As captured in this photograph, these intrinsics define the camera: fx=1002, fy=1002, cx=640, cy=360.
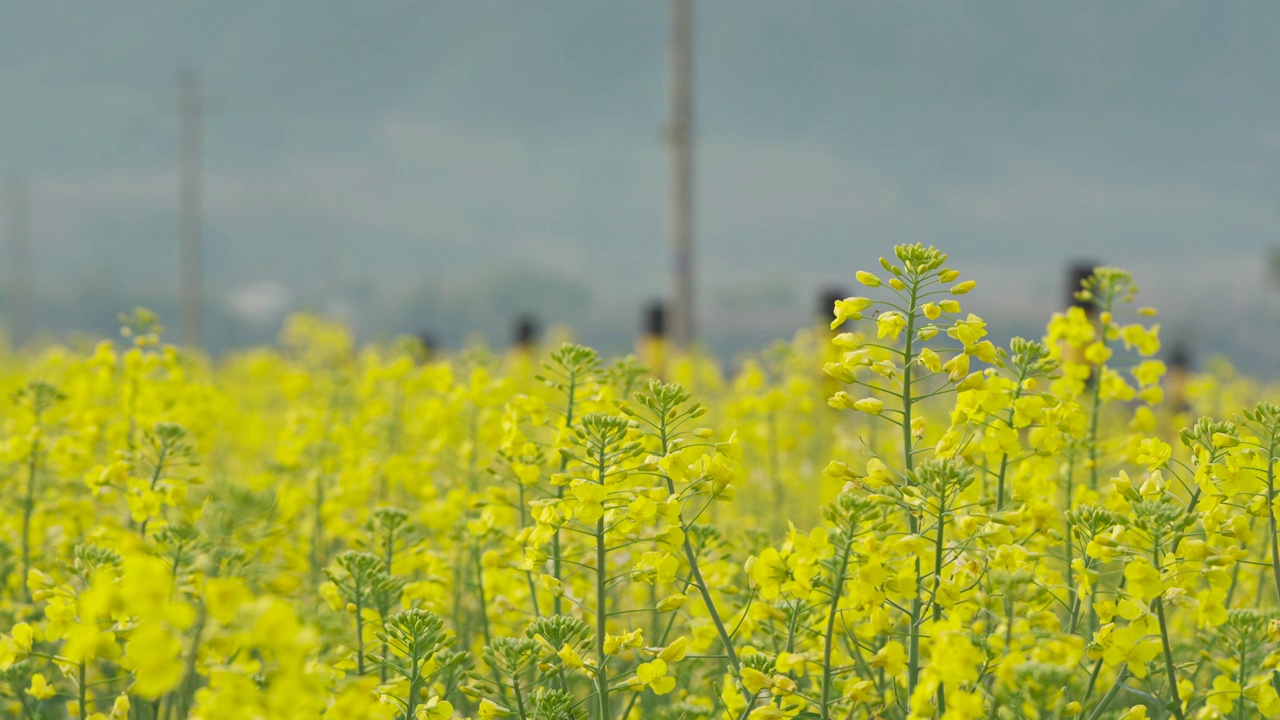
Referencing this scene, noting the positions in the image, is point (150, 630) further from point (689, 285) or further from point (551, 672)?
point (689, 285)

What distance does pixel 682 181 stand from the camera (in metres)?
11.1

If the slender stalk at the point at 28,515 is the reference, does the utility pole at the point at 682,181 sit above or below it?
above

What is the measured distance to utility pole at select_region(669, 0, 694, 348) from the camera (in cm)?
1111

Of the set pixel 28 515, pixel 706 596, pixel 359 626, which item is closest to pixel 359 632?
pixel 359 626

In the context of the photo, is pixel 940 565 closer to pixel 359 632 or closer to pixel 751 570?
pixel 751 570

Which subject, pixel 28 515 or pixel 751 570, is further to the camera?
pixel 28 515

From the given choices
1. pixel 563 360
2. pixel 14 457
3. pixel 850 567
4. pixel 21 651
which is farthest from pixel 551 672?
pixel 14 457

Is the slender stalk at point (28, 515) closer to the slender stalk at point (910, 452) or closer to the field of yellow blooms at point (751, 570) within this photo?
the field of yellow blooms at point (751, 570)

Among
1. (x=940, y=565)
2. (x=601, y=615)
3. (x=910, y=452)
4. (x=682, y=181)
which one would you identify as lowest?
(x=601, y=615)

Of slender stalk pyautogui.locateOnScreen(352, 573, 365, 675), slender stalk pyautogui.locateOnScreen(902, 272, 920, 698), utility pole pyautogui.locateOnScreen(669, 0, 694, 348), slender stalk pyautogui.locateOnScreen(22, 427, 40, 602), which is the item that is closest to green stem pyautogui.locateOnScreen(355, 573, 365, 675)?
slender stalk pyautogui.locateOnScreen(352, 573, 365, 675)

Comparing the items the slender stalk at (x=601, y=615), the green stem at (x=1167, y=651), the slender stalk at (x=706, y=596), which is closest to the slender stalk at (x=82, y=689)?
the slender stalk at (x=601, y=615)

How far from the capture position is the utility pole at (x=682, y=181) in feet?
36.4

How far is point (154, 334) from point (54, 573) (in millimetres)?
966

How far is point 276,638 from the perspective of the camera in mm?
1184
